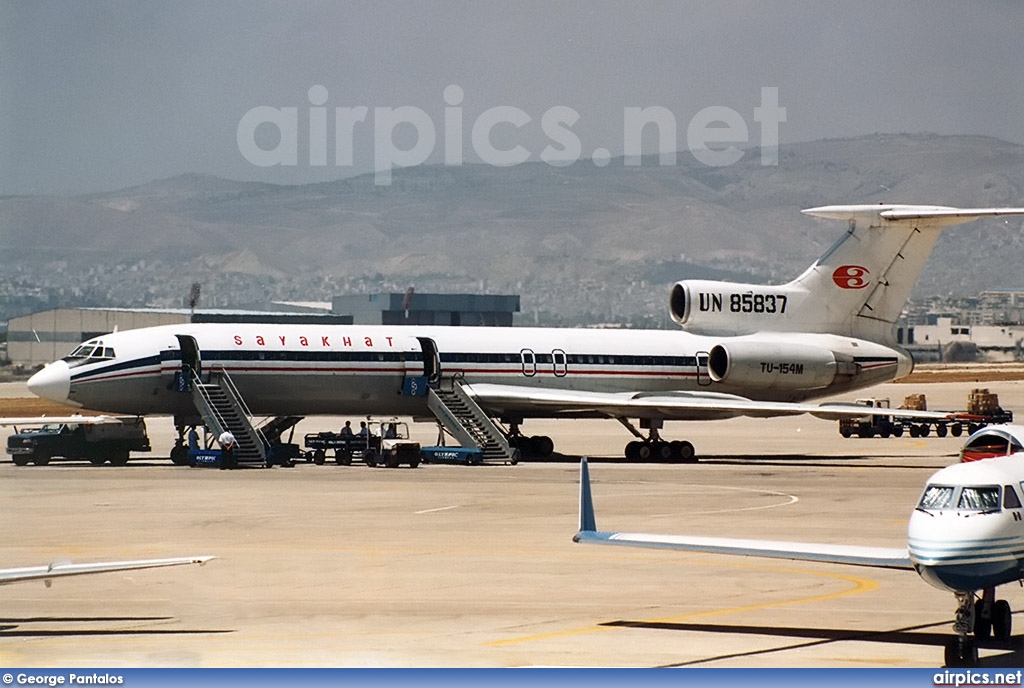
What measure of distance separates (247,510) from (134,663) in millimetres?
19203

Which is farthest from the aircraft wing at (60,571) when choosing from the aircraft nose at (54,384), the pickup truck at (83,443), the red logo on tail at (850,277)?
the red logo on tail at (850,277)

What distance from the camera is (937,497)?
1839 cm

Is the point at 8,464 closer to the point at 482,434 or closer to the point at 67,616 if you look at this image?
the point at 482,434

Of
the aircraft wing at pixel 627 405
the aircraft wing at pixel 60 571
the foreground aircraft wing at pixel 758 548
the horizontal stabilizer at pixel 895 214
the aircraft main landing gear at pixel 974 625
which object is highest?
the horizontal stabilizer at pixel 895 214

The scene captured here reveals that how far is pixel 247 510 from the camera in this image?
3669cm

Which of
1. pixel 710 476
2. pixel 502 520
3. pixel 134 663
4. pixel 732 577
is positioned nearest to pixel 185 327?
pixel 710 476

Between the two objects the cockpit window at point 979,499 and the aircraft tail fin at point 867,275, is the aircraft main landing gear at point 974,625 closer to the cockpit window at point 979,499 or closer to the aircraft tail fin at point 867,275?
the cockpit window at point 979,499

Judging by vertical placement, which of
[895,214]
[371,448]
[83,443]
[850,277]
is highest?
[895,214]

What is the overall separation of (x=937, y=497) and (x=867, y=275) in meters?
44.0

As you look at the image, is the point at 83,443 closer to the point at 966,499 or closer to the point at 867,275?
the point at 867,275

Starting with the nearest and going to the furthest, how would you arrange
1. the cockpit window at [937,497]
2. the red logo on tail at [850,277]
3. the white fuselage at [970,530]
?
the white fuselage at [970,530] < the cockpit window at [937,497] < the red logo on tail at [850,277]

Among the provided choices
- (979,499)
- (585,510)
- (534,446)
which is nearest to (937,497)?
(979,499)

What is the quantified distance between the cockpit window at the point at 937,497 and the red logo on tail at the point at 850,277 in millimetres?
43747

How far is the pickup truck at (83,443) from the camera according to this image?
177 feet
